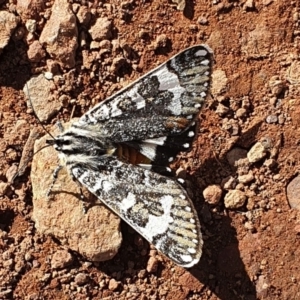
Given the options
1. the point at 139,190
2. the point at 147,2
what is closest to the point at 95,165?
the point at 139,190

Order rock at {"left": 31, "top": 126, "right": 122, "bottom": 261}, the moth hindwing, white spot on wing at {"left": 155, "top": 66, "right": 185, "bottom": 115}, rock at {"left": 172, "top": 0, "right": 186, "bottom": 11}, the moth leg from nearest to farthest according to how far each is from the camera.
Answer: the moth hindwing
white spot on wing at {"left": 155, "top": 66, "right": 185, "bottom": 115}
rock at {"left": 31, "top": 126, "right": 122, "bottom": 261}
the moth leg
rock at {"left": 172, "top": 0, "right": 186, "bottom": 11}

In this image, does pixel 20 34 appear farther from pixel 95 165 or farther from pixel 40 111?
pixel 95 165

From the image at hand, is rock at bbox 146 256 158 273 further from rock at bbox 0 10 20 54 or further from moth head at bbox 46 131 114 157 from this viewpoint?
rock at bbox 0 10 20 54

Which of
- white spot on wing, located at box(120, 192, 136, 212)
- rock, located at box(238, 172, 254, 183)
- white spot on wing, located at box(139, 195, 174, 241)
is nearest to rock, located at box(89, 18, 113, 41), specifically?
white spot on wing, located at box(120, 192, 136, 212)

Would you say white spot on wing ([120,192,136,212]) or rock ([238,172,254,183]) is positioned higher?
rock ([238,172,254,183])

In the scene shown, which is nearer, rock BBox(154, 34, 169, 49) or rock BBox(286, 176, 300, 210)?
rock BBox(286, 176, 300, 210)

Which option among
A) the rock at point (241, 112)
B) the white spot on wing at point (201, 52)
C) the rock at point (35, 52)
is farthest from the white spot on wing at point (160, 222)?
the rock at point (35, 52)

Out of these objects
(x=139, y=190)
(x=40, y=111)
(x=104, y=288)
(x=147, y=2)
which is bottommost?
(x=104, y=288)
